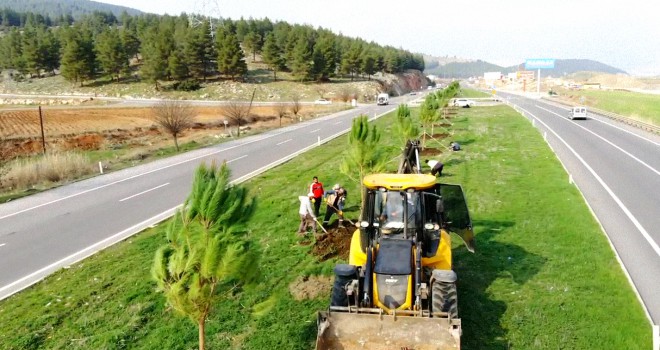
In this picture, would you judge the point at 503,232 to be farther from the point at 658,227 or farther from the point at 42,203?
the point at 42,203

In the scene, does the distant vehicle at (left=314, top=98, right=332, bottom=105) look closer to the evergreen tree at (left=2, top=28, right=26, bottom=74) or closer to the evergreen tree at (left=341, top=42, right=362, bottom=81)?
the evergreen tree at (left=341, top=42, right=362, bottom=81)

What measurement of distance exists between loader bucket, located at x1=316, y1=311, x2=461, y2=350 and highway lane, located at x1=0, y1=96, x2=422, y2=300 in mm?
8513

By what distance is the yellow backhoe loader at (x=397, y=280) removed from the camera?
7172 millimetres

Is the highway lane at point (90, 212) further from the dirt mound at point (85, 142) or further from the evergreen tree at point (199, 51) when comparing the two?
the evergreen tree at point (199, 51)

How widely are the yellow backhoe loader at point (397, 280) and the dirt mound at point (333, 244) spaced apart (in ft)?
10.2

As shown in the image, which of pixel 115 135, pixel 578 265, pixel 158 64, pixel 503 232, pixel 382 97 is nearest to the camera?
pixel 578 265

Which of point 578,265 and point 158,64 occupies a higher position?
point 158,64

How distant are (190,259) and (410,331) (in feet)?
11.1

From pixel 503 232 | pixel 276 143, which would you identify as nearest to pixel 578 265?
pixel 503 232

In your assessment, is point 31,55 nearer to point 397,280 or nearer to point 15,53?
point 15,53

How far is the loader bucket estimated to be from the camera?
707 cm

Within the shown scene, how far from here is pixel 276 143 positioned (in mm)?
36594

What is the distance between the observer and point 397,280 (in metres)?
7.65

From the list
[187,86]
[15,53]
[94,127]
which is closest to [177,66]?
[187,86]
